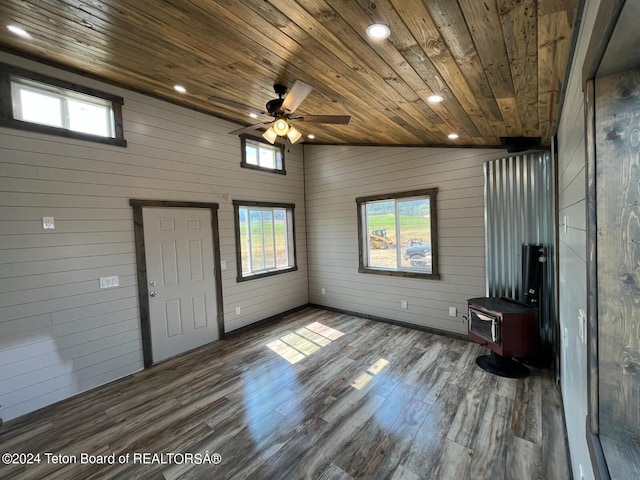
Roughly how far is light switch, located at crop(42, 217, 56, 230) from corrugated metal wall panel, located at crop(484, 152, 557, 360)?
505cm

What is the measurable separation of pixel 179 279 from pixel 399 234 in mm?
3450

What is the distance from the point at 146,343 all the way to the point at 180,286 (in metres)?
0.80

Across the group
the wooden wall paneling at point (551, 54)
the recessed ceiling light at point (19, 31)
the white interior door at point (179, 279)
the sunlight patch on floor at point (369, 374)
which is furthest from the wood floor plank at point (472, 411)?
the recessed ceiling light at point (19, 31)

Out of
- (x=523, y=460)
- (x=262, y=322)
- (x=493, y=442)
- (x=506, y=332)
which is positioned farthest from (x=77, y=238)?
(x=506, y=332)

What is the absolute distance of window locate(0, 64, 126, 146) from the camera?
2662mm

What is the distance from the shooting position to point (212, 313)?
13.9 ft

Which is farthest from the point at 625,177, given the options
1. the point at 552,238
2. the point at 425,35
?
the point at 552,238

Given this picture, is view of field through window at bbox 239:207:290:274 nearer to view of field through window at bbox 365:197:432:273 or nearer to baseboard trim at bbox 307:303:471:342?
baseboard trim at bbox 307:303:471:342

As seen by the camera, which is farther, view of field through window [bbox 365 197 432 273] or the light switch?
view of field through window [bbox 365 197 432 273]

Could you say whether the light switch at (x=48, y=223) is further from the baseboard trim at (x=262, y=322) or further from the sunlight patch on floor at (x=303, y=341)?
the sunlight patch on floor at (x=303, y=341)

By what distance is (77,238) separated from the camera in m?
3.02

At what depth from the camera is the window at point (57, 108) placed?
105 inches

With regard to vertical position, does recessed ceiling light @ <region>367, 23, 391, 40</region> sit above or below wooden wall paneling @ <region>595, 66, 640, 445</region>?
above

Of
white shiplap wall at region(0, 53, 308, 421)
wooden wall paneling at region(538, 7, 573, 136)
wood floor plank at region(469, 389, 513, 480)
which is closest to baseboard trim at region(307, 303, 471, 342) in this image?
wood floor plank at region(469, 389, 513, 480)
